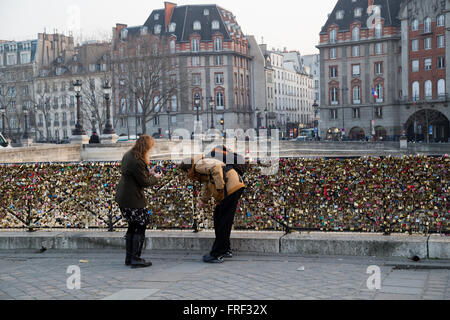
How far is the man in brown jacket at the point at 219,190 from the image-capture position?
26.8ft

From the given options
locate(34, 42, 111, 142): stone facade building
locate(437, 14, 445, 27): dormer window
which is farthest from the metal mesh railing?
locate(34, 42, 111, 142): stone facade building

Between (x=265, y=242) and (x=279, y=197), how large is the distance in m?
0.72

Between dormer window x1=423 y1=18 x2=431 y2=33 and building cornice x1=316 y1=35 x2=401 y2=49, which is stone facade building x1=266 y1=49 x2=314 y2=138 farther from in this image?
dormer window x1=423 y1=18 x2=431 y2=33

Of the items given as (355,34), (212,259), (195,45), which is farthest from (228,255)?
(195,45)

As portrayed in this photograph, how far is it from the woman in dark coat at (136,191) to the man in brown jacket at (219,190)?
1.86 feet

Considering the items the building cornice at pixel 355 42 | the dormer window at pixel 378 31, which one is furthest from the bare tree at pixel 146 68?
the dormer window at pixel 378 31

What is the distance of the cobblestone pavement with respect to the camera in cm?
659

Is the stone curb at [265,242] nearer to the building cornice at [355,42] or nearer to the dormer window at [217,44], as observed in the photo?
the building cornice at [355,42]

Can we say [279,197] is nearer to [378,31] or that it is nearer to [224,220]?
[224,220]

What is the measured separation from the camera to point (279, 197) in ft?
29.7

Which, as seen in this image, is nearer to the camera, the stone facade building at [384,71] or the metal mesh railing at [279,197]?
the metal mesh railing at [279,197]
